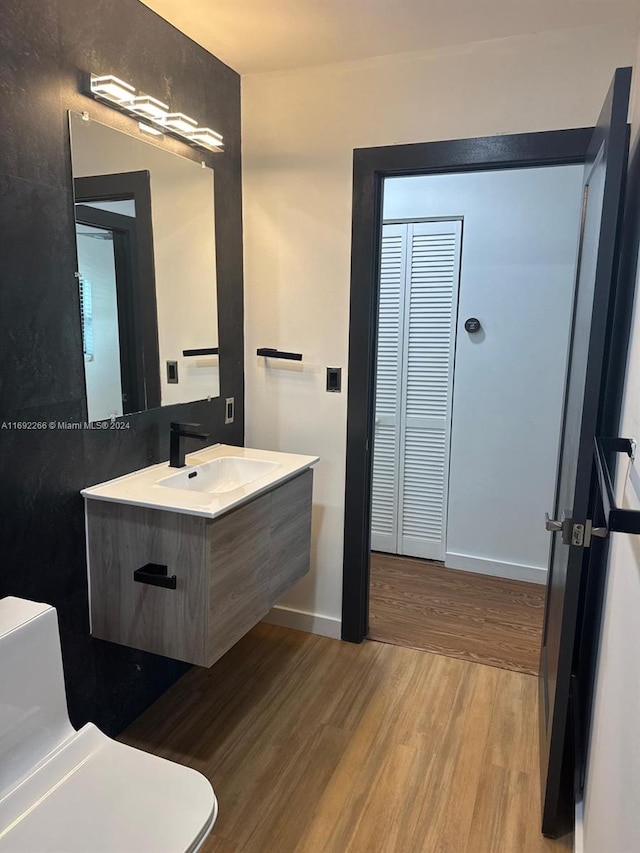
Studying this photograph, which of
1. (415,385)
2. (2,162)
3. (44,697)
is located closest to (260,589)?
(44,697)

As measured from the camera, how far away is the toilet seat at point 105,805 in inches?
45.6

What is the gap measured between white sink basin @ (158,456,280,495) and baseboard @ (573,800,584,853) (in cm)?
141

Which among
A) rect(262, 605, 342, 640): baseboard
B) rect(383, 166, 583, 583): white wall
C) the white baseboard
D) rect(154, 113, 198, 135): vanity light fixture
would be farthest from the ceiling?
the white baseboard

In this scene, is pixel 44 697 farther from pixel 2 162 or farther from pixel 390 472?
pixel 390 472

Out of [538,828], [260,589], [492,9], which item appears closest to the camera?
[538,828]

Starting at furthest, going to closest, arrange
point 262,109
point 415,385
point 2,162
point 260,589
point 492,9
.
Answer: point 415,385 < point 262,109 < point 260,589 < point 492,9 < point 2,162

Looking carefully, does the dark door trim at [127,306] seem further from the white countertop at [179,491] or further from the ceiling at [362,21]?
the ceiling at [362,21]

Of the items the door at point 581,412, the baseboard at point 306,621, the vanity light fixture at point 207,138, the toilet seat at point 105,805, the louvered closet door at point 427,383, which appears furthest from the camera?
the louvered closet door at point 427,383

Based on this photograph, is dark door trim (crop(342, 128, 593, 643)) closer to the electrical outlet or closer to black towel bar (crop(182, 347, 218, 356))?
black towel bar (crop(182, 347, 218, 356))

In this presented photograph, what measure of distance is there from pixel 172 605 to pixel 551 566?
4.41ft

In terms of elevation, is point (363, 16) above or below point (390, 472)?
above

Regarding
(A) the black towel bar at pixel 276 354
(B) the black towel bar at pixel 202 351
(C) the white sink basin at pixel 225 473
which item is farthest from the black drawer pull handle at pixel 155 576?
(A) the black towel bar at pixel 276 354

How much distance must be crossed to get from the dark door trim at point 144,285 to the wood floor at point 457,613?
5.13 ft

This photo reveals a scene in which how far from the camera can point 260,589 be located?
6.66 ft
